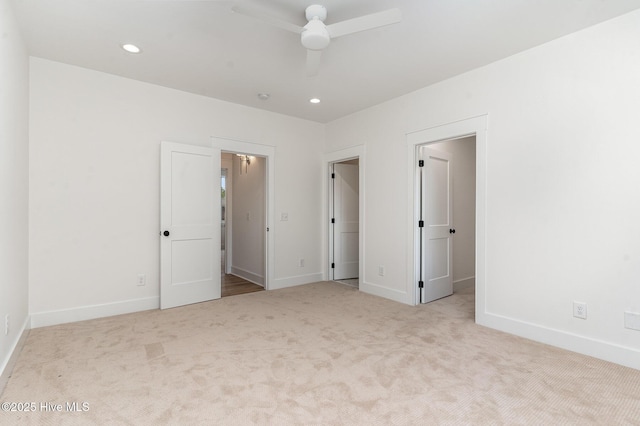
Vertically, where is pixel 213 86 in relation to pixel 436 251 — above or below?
above

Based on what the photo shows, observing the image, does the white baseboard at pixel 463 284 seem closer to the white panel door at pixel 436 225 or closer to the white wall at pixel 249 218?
the white panel door at pixel 436 225

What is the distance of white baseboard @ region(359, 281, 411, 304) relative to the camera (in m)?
4.09

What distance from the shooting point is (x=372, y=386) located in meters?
2.09

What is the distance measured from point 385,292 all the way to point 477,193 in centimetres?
179

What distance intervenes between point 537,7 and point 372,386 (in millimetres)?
2937

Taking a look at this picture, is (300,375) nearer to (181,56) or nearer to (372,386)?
(372,386)

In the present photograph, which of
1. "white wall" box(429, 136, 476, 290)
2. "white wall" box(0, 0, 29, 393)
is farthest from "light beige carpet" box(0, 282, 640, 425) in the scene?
"white wall" box(429, 136, 476, 290)

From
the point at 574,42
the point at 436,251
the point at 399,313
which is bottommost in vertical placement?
the point at 399,313

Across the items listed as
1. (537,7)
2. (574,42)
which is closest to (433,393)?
(537,7)

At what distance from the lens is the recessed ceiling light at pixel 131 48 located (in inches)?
115

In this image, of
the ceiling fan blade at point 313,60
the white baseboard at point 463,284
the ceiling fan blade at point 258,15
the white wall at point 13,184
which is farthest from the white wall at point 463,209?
the white wall at point 13,184

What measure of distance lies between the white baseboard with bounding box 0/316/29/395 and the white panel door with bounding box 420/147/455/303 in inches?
153

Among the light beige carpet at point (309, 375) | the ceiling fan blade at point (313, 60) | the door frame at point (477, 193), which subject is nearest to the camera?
the light beige carpet at point (309, 375)

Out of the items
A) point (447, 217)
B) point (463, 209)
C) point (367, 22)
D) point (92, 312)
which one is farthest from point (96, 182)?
point (463, 209)
